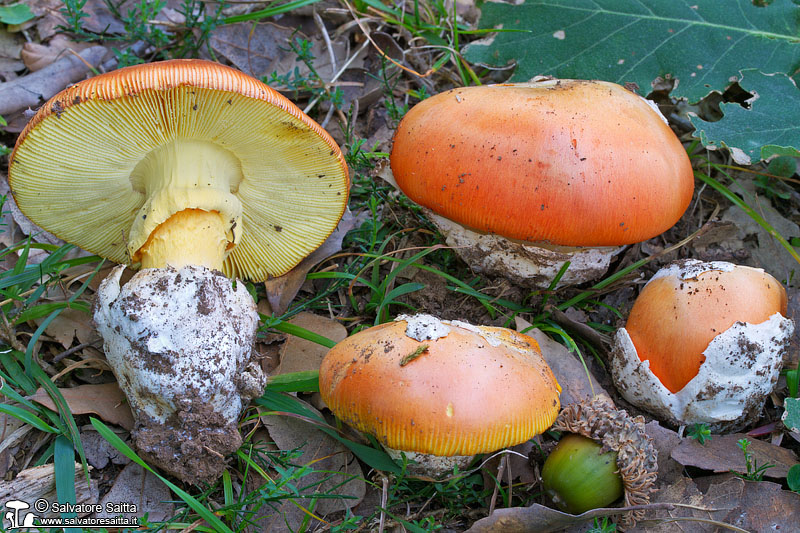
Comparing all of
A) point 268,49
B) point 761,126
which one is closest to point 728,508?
point 761,126

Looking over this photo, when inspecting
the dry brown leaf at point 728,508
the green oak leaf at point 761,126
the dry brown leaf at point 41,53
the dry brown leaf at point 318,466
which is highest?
the dry brown leaf at point 41,53

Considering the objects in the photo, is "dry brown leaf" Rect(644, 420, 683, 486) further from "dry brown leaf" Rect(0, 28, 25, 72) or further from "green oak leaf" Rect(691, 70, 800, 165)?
"dry brown leaf" Rect(0, 28, 25, 72)

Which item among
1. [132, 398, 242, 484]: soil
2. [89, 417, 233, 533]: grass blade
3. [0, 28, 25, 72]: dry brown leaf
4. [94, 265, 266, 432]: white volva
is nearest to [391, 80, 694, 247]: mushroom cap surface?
[94, 265, 266, 432]: white volva

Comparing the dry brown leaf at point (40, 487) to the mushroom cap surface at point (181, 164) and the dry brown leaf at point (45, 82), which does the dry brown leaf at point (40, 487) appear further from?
the dry brown leaf at point (45, 82)

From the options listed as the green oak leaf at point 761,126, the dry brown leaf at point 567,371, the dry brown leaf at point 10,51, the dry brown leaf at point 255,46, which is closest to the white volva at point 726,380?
the dry brown leaf at point 567,371

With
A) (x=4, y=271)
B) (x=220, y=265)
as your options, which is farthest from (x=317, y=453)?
(x=4, y=271)

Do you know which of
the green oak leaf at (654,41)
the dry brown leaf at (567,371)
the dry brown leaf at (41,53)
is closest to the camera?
the dry brown leaf at (567,371)

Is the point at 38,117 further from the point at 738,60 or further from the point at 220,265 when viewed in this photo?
the point at 738,60
